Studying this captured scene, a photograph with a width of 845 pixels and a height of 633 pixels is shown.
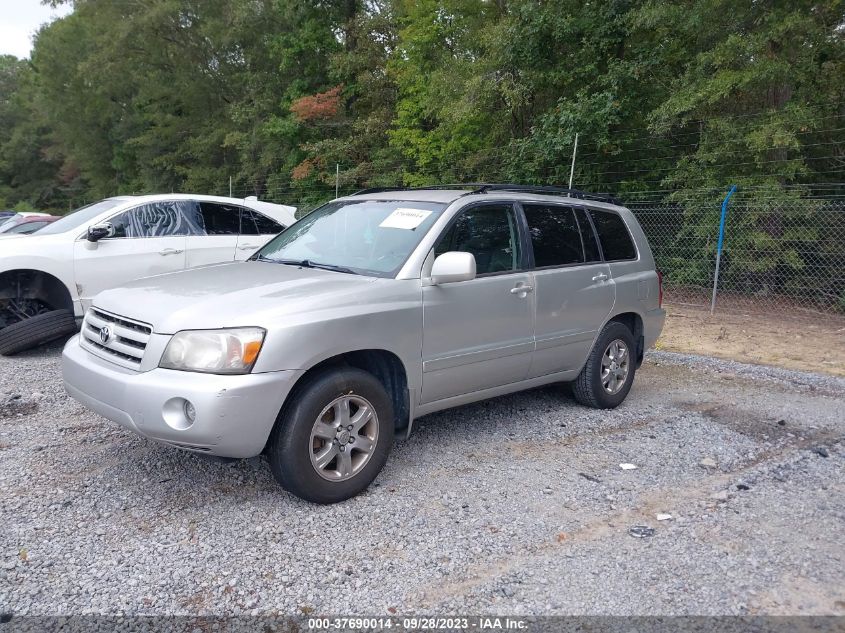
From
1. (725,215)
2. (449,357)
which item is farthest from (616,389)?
(725,215)

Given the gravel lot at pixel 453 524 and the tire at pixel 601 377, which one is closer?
the gravel lot at pixel 453 524

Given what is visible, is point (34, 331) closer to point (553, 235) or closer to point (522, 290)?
point (522, 290)

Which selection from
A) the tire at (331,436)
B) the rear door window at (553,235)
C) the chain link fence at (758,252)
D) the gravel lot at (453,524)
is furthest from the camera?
the chain link fence at (758,252)

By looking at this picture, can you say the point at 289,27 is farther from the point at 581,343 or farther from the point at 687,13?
the point at 581,343

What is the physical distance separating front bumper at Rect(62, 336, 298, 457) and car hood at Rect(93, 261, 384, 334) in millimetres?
289

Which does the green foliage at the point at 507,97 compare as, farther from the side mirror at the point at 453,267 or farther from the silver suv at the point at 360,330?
the side mirror at the point at 453,267

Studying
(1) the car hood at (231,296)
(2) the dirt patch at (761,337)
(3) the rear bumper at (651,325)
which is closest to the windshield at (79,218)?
(1) the car hood at (231,296)

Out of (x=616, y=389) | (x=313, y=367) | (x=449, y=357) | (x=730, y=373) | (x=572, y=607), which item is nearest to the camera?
(x=572, y=607)

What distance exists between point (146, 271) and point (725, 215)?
8.65 m

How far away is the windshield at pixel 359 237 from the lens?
4270 mm

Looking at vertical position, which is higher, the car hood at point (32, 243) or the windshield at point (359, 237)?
the windshield at point (359, 237)

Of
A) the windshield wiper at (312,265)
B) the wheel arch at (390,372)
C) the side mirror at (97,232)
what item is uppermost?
the side mirror at (97,232)

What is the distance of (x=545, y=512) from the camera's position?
12.1 ft

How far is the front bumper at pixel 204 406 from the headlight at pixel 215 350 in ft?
0.15
